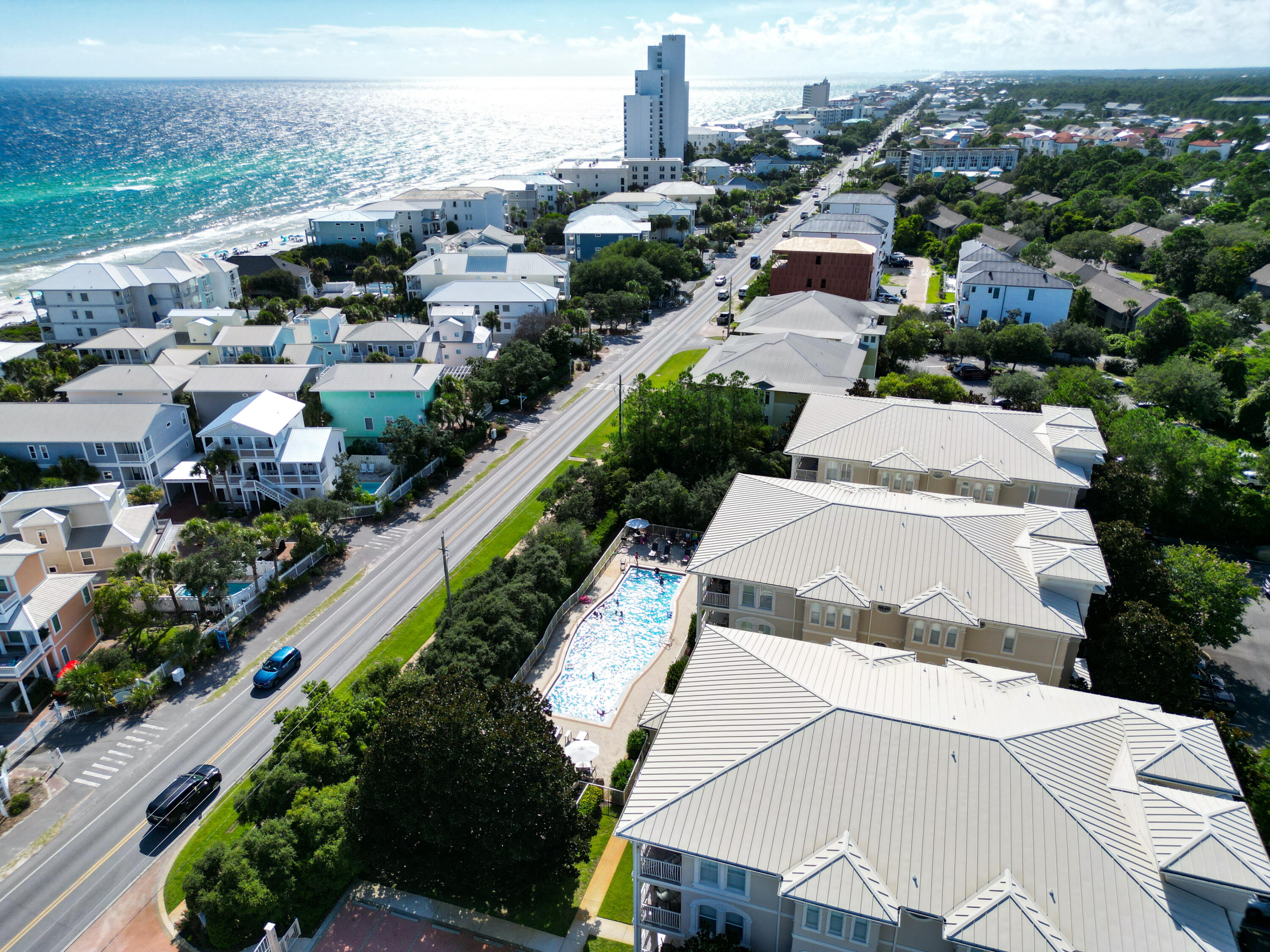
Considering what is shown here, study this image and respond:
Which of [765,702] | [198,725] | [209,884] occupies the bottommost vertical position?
[198,725]

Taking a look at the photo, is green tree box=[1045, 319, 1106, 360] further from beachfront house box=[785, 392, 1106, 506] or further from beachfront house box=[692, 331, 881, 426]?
beachfront house box=[785, 392, 1106, 506]

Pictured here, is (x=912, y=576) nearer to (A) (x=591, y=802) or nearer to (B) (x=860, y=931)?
(B) (x=860, y=931)

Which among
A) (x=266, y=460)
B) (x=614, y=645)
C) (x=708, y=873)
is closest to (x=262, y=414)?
(x=266, y=460)

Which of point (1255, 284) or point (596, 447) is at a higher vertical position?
point (1255, 284)

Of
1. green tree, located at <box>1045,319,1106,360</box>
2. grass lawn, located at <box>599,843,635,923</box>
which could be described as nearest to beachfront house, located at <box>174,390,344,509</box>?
grass lawn, located at <box>599,843,635,923</box>

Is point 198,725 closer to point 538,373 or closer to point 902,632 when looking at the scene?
point 902,632

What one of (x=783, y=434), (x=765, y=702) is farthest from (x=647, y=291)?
(x=765, y=702)

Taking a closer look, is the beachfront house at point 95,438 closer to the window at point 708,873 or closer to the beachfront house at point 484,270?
the beachfront house at point 484,270

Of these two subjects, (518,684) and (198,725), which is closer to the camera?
(518,684)

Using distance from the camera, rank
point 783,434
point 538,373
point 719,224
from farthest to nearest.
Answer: point 719,224, point 538,373, point 783,434
